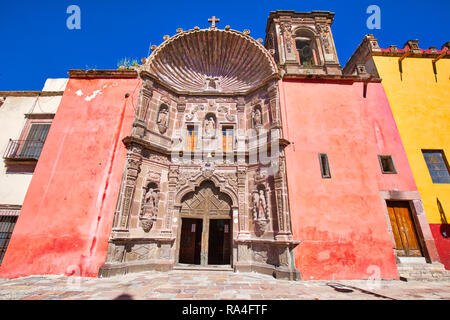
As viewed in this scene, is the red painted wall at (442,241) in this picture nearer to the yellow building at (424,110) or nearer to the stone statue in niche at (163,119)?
the yellow building at (424,110)

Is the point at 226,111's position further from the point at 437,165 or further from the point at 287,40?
the point at 437,165

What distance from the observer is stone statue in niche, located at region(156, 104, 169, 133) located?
913 centimetres

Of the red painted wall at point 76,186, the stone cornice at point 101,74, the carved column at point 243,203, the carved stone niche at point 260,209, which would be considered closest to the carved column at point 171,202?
the red painted wall at point 76,186

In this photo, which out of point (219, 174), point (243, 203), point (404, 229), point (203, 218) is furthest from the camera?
point (219, 174)

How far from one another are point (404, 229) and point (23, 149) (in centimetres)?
1563

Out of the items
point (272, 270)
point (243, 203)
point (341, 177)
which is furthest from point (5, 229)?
point (341, 177)

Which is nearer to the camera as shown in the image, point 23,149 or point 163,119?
point 23,149

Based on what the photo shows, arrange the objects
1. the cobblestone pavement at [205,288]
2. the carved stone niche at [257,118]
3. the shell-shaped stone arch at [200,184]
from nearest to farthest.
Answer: the cobblestone pavement at [205,288]
the shell-shaped stone arch at [200,184]
the carved stone niche at [257,118]

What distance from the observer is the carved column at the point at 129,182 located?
687cm

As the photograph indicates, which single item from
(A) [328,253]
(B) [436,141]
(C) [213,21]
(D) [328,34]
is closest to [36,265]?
(A) [328,253]

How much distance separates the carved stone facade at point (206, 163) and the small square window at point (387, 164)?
13.5 feet

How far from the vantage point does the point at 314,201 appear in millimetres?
7168

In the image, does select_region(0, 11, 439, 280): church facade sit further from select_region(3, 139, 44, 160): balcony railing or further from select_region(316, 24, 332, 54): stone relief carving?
select_region(316, 24, 332, 54): stone relief carving

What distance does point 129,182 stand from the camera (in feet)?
24.1
